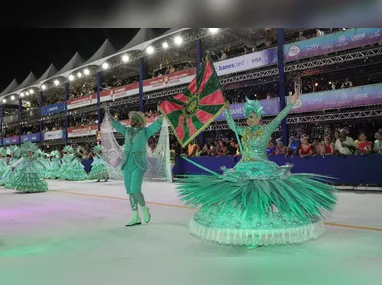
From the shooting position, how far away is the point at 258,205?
3.82 metres

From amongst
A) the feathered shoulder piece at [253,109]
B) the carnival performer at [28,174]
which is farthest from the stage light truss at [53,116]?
the feathered shoulder piece at [253,109]

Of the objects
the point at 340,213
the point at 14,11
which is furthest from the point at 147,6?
the point at 340,213

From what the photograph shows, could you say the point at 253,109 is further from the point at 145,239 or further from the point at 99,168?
the point at 99,168

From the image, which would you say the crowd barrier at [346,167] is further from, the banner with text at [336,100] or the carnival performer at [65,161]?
the carnival performer at [65,161]

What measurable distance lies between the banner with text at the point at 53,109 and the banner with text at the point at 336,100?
19.6 meters

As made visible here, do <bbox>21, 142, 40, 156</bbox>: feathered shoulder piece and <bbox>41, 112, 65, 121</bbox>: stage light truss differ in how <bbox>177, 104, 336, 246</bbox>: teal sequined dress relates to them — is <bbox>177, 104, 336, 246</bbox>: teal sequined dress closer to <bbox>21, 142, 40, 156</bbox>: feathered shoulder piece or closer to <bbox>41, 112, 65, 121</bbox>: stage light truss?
<bbox>21, 142, 40, 156</bbox>: feathered shoulder piece

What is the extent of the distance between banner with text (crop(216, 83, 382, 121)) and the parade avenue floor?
6083 mm

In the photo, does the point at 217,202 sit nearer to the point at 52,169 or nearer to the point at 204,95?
the point at 204,95

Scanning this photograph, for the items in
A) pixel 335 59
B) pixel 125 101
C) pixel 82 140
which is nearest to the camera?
pixel 335 59

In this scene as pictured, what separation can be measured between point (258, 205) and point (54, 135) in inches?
1115

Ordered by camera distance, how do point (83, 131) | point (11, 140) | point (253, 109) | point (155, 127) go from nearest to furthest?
point (253, 109) → point (155, 127) → point (83, 131) → point (11, 140)

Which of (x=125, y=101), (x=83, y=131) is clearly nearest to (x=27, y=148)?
(x=125, y=101)

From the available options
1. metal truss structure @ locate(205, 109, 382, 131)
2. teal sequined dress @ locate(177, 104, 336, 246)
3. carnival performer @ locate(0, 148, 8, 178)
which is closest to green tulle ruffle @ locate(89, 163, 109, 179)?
carnival performer @ locate(0, 148, 8, 178)

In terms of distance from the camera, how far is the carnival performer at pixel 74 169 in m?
17.4
